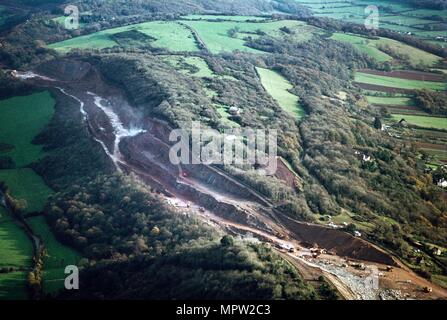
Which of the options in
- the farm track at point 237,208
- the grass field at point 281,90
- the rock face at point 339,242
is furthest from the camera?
the grass field at point 281,90

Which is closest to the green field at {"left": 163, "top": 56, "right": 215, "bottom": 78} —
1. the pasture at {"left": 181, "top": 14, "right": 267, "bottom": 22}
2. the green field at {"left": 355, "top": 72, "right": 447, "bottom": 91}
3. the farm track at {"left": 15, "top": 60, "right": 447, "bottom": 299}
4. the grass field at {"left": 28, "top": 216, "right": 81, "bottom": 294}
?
the farm track at {"left": 15, "top": 60, "right": 447, "bottom": 299}

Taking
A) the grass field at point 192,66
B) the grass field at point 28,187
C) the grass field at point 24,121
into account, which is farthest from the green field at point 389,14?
the grass field at point 28,187

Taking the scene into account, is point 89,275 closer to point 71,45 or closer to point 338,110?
point 338,110

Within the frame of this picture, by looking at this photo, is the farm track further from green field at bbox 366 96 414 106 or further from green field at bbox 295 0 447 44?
green field at bbox 295 0 447 44

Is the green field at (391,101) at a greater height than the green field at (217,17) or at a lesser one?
lesser

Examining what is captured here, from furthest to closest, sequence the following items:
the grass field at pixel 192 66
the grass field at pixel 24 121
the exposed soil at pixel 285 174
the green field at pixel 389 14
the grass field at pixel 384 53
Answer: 1. the green field at pixel 389 14
2. the grass field at pixel 384 53
3. the grass field at pixel 192 66
4. the grass field at pixel 24 121
5. the exposed soil at pixel 285 174

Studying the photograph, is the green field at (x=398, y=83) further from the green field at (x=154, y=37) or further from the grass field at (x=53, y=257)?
the grass field at (x=53, y=257)
